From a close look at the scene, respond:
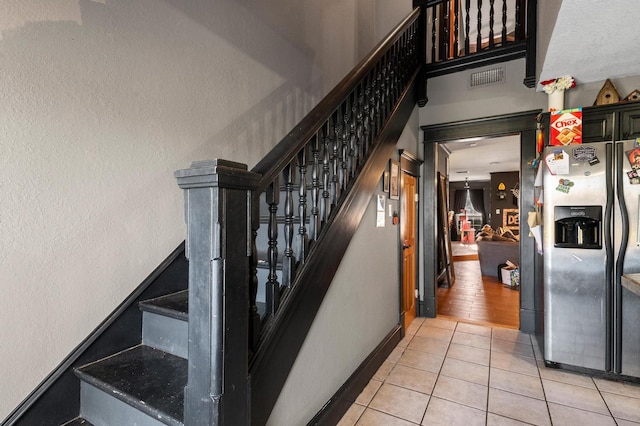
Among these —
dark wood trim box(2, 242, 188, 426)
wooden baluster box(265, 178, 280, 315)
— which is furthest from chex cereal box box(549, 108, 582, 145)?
dark wood trim box(2, 242, 188, 426)

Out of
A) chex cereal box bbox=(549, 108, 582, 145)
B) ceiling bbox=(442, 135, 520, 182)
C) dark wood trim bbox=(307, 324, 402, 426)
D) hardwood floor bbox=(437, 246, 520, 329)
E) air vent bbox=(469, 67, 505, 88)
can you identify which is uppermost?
air vent bbox=(469, 67, 505, 88)

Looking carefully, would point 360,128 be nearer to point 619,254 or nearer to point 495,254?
point 619,254

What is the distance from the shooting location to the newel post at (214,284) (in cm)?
99

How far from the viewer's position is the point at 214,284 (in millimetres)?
994

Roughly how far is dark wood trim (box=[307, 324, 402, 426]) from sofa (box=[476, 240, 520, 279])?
Answer: 4487 mm

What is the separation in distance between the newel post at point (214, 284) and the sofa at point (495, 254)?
6.54 m

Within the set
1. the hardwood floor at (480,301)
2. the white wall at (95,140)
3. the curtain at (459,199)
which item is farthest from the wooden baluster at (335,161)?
the curtain at (459,199)

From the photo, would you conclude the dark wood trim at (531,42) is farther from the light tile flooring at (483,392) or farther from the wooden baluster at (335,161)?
the light tile flooring at (483,392)

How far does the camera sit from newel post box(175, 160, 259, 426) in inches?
39.1

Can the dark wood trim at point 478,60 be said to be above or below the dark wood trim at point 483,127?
above

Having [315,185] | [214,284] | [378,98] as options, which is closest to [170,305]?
[214,284]

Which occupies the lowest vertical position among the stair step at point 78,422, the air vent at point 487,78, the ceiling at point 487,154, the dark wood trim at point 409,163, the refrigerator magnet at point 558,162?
the stair step at point 78,422

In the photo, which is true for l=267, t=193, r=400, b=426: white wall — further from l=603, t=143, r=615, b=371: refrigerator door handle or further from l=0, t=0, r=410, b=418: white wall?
l=603, t=143, r=615, b=371: refrigerator door handle

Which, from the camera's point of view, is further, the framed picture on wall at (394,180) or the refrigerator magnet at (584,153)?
the framed picture on wall at (394,180)
